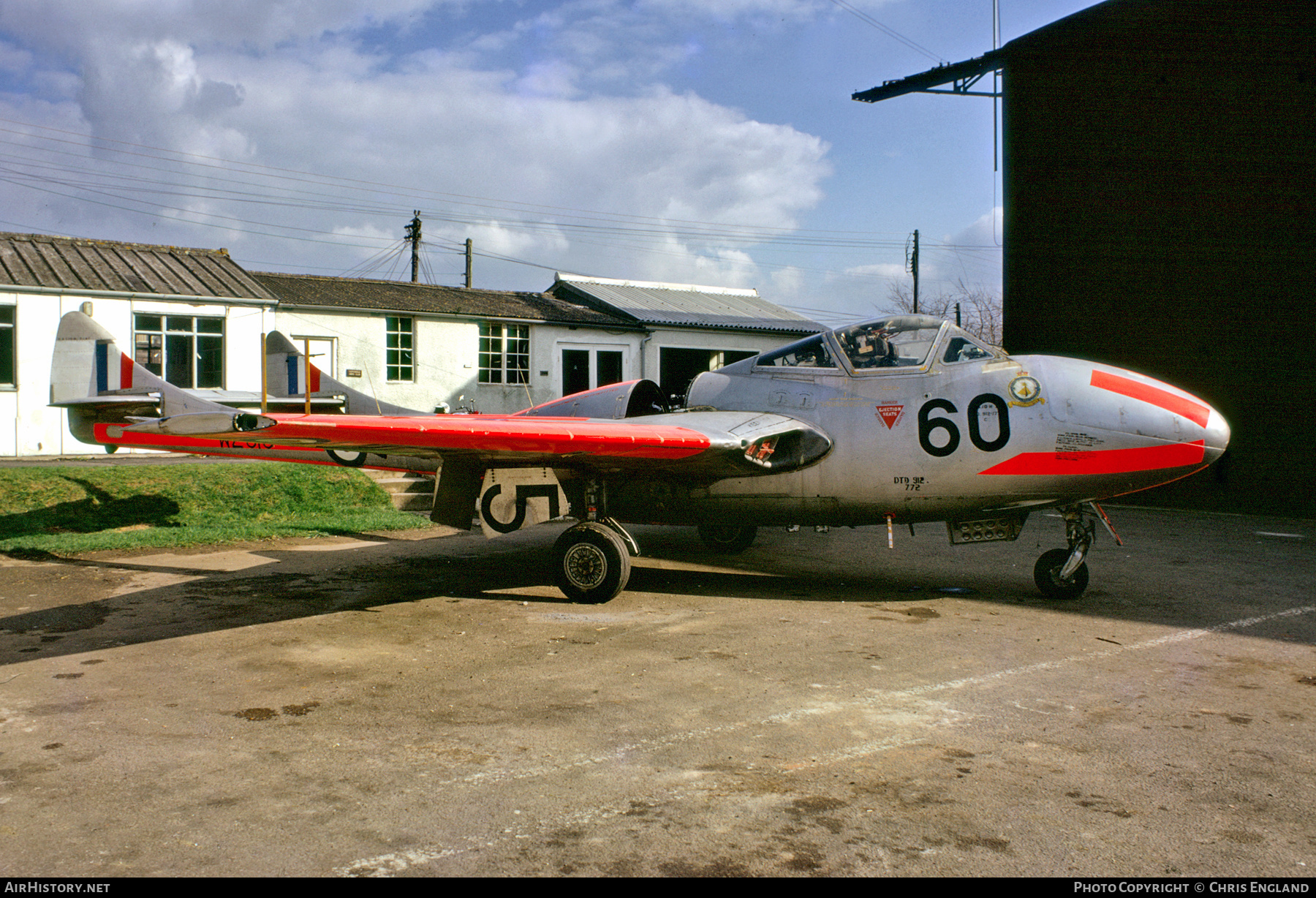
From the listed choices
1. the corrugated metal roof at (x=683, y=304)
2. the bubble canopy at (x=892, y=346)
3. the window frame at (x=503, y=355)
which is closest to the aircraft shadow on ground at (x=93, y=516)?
the bubble canopy at (x=892, y=346)

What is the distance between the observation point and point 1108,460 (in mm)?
7172

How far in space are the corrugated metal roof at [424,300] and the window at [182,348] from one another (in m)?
1.85

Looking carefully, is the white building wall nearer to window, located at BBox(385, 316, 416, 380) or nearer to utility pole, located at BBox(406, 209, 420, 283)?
window, located at BBox(385, 316, 416, 380)

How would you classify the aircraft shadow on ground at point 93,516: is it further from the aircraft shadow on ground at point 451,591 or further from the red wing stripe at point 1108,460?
the red wing stripe at point 1108,460

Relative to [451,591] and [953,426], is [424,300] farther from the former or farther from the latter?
[953,426]

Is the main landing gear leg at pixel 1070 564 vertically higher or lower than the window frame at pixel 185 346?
lower

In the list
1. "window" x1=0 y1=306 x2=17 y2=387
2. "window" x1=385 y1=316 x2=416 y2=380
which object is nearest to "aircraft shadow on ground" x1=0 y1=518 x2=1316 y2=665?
"window" x1=0 y1=306 x2=17 y2=387

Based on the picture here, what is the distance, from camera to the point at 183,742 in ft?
14.4

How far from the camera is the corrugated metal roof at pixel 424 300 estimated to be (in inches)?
875

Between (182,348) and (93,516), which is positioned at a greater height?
(182,348)

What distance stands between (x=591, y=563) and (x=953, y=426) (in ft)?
11.7

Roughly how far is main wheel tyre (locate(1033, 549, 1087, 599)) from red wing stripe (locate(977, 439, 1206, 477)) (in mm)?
1015

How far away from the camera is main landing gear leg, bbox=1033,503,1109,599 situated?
7742 millimetres

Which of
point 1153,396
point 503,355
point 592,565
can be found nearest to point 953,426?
point 1153,396
